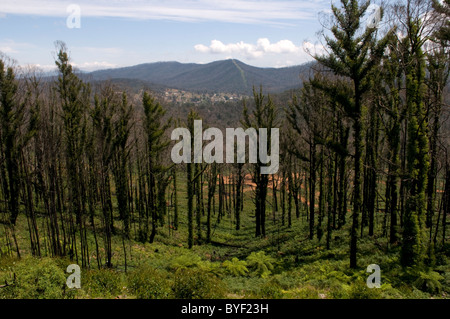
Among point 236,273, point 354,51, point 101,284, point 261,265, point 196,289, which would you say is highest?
point 354,51

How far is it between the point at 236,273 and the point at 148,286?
Result: 716cm

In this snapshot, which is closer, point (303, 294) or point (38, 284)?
point (38, 284)

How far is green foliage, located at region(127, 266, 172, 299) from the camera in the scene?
10854 millimetres

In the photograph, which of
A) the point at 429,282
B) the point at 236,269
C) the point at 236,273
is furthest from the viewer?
the point at 236,269

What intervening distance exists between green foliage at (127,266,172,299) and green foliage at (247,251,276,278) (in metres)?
6.88

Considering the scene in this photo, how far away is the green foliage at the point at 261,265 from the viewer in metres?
16.7

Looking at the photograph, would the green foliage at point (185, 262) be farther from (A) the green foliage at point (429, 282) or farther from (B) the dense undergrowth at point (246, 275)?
(A) the green foliage at point (429, 282)

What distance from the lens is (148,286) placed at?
1119cm

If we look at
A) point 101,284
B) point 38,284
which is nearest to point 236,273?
point 101,284

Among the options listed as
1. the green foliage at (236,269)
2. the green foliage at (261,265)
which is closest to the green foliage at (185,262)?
the green foliage at (236,269)

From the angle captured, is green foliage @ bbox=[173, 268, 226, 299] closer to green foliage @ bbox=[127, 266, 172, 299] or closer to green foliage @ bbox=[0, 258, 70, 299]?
green foliage @ bbox=[127, 266, 172, 299]

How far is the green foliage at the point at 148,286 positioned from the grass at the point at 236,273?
37 millimetres

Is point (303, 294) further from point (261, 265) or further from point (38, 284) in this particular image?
point (38, 284)
